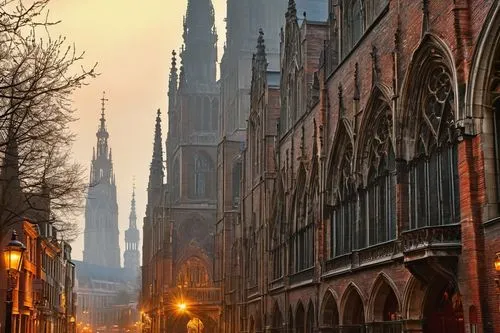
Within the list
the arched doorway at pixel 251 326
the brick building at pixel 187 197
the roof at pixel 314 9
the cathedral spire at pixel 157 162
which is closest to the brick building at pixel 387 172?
the arched doorway at pixel 251 326

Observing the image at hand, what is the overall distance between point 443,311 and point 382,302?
385 cm

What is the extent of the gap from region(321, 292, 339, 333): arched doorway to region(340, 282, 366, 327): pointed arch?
89.3 inches

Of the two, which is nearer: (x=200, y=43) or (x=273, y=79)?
(x=273, y=79)

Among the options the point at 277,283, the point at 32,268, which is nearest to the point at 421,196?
the point at 277,283

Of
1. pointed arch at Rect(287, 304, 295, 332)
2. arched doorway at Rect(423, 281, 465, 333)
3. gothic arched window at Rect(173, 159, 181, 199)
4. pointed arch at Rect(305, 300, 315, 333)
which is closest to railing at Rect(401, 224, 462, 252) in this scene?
arched doorway at Rect(423, 281, 465, 333)

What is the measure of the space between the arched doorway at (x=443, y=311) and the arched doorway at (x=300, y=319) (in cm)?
1536

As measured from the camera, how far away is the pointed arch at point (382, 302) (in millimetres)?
28312

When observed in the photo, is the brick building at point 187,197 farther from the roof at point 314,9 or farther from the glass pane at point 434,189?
the glass pane at point 434,189

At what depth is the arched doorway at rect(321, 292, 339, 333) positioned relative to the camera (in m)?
34.9

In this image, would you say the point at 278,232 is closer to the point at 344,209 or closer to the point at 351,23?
the point at 344,209

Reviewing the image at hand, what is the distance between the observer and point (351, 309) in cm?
3247

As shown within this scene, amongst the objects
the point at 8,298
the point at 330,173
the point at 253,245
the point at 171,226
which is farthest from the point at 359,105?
the point at 171,226

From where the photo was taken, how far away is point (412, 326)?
2561 centimetres

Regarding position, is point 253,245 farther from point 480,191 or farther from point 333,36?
point 480,191
